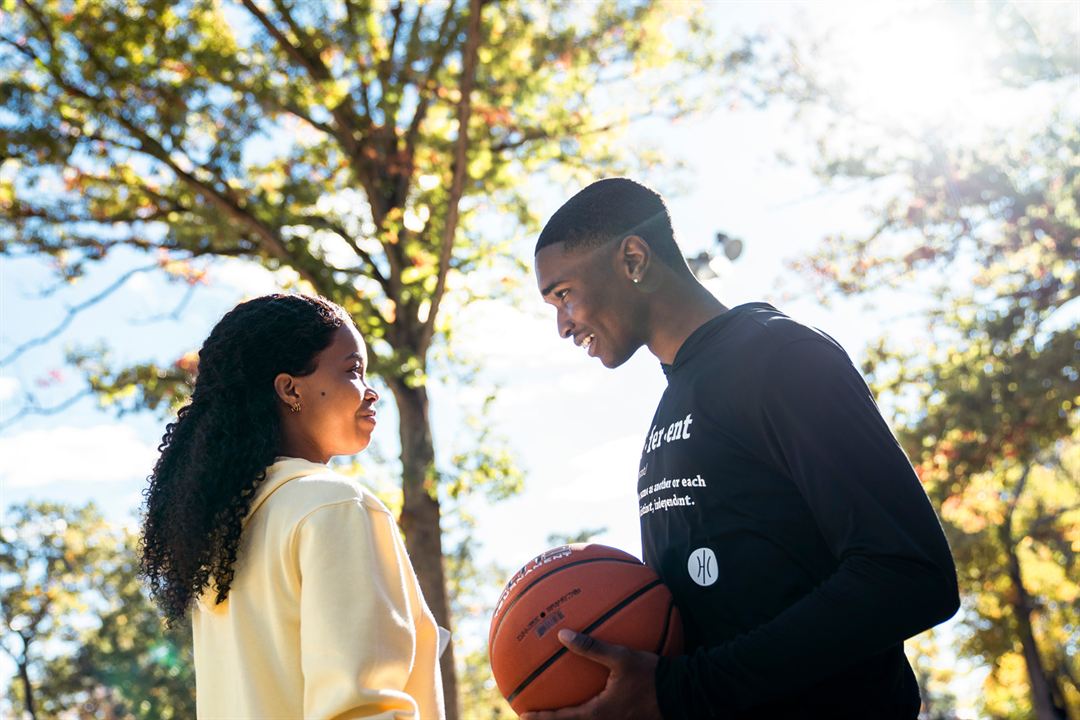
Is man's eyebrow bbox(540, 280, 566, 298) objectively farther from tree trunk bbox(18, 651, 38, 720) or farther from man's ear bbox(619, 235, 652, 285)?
tree trunk bbox(18, 651, 38, 720)

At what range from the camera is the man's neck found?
304 centimetres

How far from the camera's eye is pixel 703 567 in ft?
8.71

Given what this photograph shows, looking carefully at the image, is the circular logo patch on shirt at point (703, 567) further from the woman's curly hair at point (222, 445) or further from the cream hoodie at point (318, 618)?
the woman's curly hair at point (222, 445)

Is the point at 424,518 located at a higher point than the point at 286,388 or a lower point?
higher

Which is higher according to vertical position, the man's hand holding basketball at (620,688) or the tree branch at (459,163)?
the tree branch at (459,163)

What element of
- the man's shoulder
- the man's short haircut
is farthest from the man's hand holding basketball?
the man's short haircut

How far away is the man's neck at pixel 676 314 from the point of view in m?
3.04

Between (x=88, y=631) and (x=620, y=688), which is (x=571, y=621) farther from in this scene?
(x=88, y=631)

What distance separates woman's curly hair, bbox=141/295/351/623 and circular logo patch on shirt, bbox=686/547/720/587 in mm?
1118

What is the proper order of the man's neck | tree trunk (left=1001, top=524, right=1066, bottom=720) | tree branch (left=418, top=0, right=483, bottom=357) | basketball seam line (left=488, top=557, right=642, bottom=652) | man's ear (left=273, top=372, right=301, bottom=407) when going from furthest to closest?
tree trunk (left=1001, top=524, right=1066, bottom=720)
tree branch (left=418, top=0, right=483, bottom=357)
the man's neck
basketball seam line (left=488, top=557, right=642, bottom=652)
man's ear (left=273, top=372, right=301, bottom=407)

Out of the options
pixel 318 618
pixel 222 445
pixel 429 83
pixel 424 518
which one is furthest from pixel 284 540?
pixel 429 83

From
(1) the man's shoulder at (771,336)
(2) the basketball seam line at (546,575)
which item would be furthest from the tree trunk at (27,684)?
(1) the man's shoulder at (771,336)

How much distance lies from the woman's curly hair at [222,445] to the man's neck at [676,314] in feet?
2.97

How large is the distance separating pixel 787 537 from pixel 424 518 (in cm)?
889
